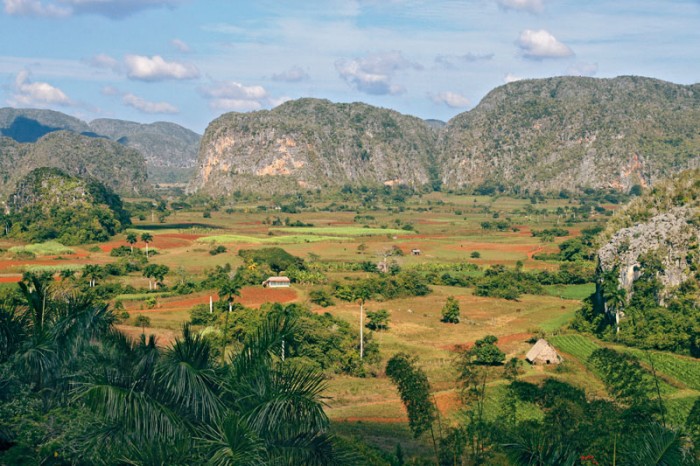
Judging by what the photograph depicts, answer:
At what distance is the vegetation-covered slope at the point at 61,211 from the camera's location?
283ft

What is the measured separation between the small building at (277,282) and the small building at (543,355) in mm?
25671

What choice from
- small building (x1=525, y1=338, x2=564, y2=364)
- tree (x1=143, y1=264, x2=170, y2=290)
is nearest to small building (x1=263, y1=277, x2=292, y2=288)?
tree (x1=143, y1=264, x2=170, y2=290)

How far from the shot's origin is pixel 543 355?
34594 mm

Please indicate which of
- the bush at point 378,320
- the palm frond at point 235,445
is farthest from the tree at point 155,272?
the palm frond at point 235,445

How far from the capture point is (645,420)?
13.3 meters

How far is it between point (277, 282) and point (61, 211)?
5127 cm

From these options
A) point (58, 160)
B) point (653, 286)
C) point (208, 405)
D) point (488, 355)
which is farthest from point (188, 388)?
point (58, 160)

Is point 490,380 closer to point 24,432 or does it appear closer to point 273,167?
point 24,432

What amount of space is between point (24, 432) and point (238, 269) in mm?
52423

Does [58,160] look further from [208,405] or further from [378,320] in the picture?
[208,405]

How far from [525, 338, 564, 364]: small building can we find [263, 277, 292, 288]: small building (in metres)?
25.7

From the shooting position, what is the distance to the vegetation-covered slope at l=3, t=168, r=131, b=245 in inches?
3398

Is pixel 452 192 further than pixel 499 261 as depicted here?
Yes

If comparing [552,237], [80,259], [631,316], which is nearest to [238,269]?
[80,259]
